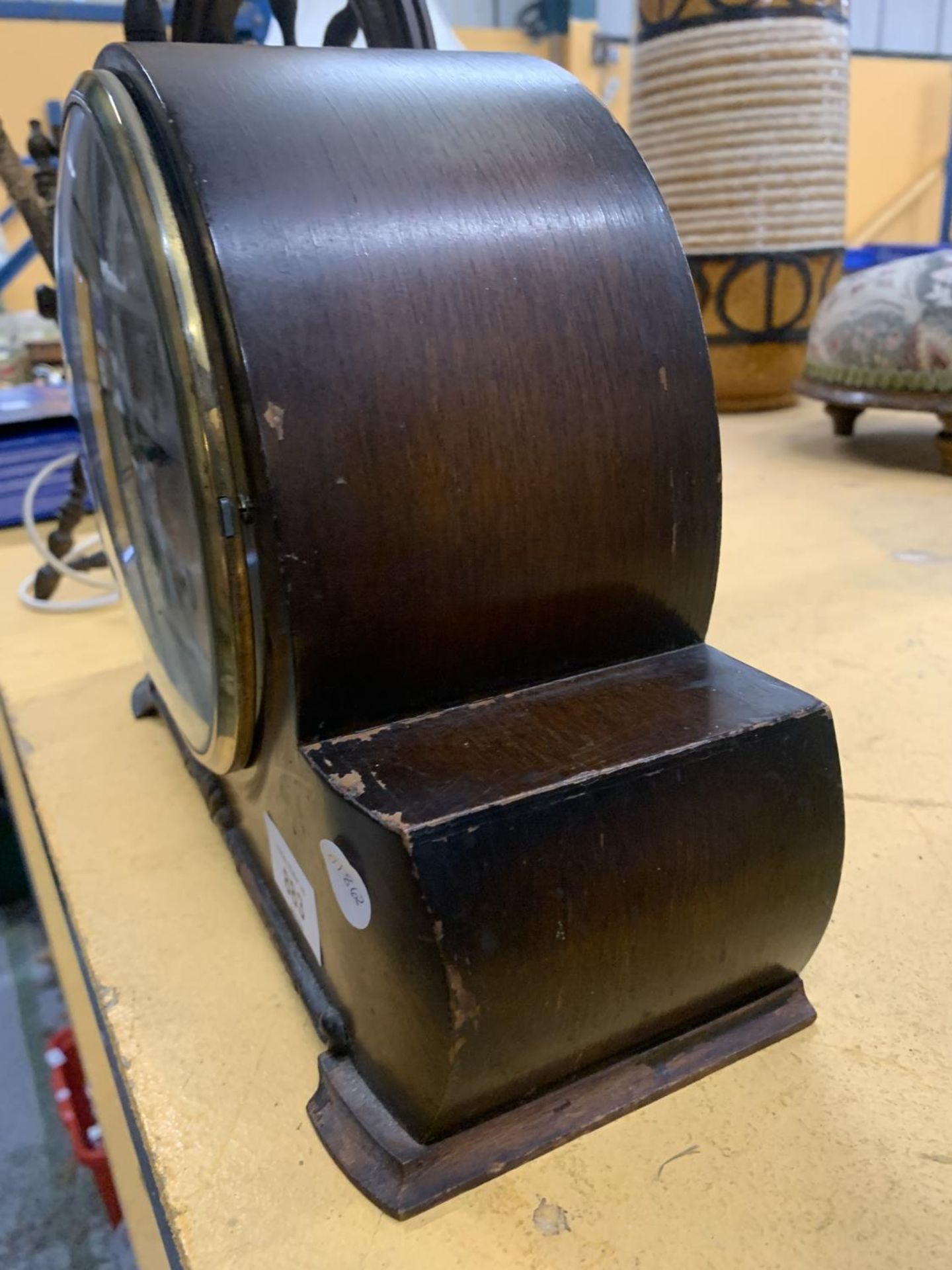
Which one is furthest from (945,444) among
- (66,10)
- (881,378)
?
(66,10)

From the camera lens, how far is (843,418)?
5.34 feet

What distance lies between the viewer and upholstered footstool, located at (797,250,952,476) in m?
1.30

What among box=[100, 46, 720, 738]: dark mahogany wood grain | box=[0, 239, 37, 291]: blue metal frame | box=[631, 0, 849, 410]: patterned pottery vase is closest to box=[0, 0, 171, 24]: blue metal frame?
box=[0, 239, 37, 291]: blue metal frame

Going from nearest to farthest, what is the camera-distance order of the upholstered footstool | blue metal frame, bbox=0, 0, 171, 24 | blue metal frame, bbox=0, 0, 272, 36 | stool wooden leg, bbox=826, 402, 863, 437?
1. the upholstered footstool
2. stool wooden leg, bbox=826, 402, 863, 437
3. blue metal frame, bbox=0, 0, 272, 36
4. blue metal frame, bbox=0, 0, 171, 24

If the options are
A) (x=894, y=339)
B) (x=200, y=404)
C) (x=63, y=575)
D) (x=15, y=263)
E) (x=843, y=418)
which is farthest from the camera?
(x=15, y=263)

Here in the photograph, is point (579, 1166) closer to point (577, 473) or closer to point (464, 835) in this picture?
point (464, 835)

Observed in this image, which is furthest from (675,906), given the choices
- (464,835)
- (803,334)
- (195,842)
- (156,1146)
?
(803,334)

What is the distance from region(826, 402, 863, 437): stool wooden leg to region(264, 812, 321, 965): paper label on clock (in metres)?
1.37

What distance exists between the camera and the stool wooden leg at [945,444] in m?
1.38

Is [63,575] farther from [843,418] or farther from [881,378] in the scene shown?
[843,418]

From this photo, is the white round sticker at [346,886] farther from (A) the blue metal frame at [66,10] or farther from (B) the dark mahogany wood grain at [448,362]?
(A) the blue metal frame at [66,10]

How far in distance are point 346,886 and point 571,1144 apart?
16cm

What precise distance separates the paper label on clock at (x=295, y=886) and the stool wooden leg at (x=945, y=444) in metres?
1.22

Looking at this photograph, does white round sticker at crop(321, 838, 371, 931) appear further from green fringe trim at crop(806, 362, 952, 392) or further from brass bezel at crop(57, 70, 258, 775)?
green fringe trim at crop(806, 362, 952, 392)
